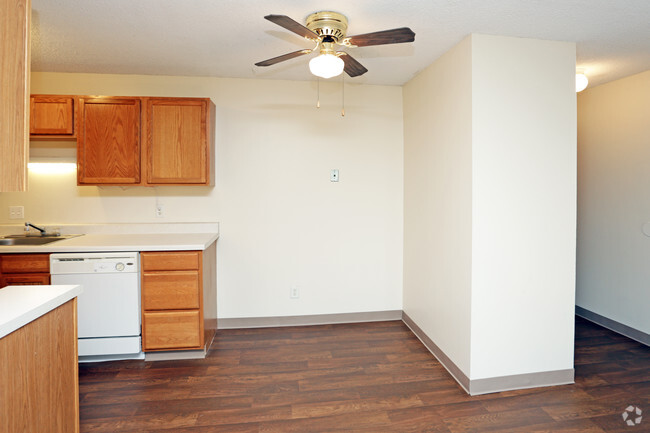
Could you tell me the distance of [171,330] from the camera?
2898mm

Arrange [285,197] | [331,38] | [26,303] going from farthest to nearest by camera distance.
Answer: [285,197] → [331,38] → [26,303]

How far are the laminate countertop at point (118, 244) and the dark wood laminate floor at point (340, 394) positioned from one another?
909 mm

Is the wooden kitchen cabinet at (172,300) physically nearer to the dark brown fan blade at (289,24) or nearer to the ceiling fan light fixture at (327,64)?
the ceiling fan light fixture at (327,64)

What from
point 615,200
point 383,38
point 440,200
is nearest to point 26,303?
point 383,38

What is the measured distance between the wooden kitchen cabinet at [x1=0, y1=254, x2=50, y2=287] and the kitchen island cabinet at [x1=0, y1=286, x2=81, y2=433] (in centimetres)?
149

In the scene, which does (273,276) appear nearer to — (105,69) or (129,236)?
(129,236)

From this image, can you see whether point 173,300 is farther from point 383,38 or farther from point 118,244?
point 383,38

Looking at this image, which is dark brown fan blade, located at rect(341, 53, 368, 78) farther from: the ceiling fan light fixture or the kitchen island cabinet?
the kitchen island cabinet

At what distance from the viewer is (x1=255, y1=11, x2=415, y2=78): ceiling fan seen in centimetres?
190

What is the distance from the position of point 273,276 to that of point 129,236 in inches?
53.8

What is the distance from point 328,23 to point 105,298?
2.54 metres

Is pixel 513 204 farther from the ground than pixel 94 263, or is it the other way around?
pixel 513 204

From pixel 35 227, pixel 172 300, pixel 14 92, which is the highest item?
pixel 14 92

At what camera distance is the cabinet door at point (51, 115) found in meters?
3.07
